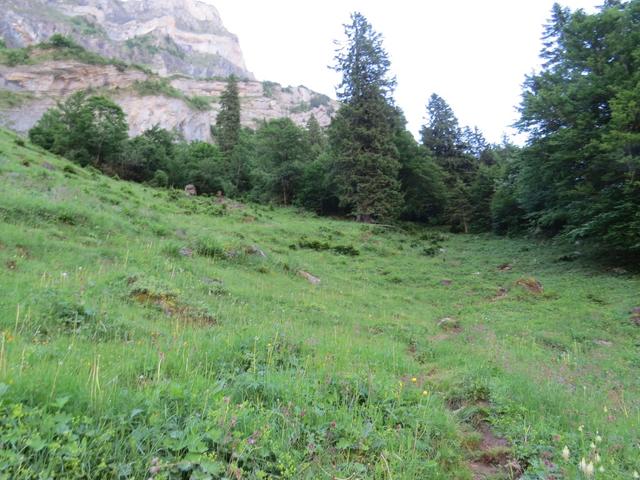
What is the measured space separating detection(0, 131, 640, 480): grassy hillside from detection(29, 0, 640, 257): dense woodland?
8897mm

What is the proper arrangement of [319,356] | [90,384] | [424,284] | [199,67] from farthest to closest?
[199,67] → [424,284] → [319,356] → [90,384]

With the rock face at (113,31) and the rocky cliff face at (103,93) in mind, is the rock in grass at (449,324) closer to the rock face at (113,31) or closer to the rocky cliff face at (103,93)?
the rocky cliff face at (103,93)

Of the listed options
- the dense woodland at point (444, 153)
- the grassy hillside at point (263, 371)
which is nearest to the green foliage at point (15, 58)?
the dense woodland at point (444, 153)

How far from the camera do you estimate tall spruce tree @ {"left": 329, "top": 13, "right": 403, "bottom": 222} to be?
36531 mm

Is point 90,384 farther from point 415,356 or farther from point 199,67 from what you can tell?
point 199,67

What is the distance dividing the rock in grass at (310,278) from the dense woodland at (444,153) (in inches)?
546

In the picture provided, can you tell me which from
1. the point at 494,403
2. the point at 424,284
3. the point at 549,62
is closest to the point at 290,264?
the point at 424,284

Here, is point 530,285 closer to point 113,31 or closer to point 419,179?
point 419,179

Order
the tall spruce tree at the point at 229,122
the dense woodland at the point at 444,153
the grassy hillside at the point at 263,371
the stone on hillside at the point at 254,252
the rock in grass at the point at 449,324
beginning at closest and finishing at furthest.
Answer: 1. the grassy hillside at the point at 263,371
2. the rock in grass at the point at 449,324
3. the stone on hillside at the point at 254,252
4. the dense woodland at the point at 444,153
5. the tall spruce tree at the point at 229,122

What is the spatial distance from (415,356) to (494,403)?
2.68 metres

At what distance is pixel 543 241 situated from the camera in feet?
100

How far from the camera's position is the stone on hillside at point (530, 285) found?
623 inches

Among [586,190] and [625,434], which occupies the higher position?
[586,190]

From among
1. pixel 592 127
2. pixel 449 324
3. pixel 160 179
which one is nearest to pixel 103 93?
pixel 160 179
